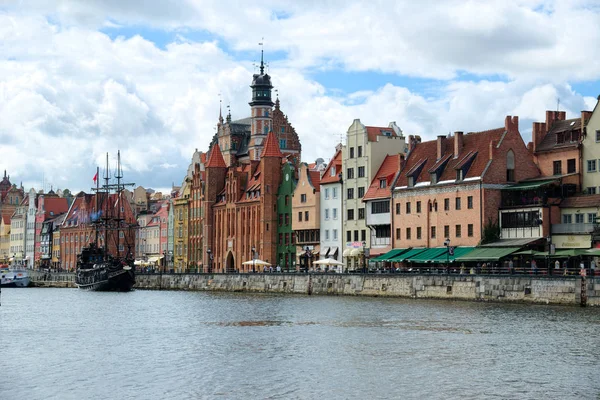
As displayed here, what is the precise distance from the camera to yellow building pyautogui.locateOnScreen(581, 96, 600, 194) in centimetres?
9206

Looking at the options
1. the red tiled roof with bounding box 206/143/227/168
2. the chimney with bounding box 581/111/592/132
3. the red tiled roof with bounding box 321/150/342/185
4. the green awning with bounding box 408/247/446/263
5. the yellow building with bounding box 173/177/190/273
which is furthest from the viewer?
the yellow building with bounding box 173/177/190/273

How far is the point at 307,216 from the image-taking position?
12925 cm

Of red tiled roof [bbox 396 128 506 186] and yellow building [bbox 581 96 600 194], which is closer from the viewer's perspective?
yellow building [bbox 581 96 600 194]

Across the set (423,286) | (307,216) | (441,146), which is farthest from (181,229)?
(423,286)

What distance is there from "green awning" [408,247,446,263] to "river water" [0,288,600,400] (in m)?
13.0

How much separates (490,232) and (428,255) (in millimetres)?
6744

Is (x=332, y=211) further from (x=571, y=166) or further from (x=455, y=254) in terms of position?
(x=571, y=166)

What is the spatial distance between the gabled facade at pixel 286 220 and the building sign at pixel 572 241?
50.1 meters

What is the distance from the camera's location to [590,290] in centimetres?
7219

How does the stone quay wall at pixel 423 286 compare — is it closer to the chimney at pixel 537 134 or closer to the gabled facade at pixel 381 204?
the gabled facade at pixel 381 204

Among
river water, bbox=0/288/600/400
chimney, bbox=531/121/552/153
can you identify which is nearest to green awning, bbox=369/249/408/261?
chimney, bbox=531/121/552/153

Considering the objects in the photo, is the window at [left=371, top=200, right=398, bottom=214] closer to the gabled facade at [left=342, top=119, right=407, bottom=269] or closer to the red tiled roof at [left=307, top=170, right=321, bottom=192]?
the gabled facade at [left=342, top=119, right=407, bottom=269]

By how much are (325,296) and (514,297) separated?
27920mm

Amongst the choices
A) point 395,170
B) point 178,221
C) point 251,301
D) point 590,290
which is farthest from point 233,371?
point 178,221
